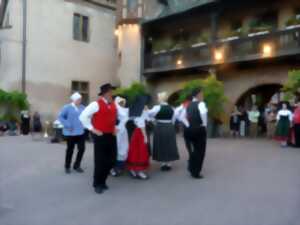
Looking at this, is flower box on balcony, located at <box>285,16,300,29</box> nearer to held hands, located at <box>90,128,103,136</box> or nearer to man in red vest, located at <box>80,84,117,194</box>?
man in red vest, located at <box>80,84,117,194</box>

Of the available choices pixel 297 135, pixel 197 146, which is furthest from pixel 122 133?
pixel 297 135

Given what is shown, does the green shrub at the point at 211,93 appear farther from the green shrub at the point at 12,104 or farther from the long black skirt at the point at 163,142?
the green shrub at the point at 12,104

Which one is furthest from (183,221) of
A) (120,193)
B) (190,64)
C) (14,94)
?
(14,94)

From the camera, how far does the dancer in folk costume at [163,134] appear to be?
855cm

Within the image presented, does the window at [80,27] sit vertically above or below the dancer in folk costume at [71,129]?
above

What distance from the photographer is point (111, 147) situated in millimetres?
6906

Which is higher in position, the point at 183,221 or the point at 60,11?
the point at 60,11

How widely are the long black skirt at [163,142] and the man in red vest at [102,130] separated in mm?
1768

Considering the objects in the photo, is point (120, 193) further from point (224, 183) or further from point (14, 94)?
point (14, 94)

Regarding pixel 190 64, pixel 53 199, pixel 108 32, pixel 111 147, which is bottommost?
pixel 53 199

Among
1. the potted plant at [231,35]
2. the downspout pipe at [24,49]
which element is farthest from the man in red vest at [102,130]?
the downspout pipe at [24,49]

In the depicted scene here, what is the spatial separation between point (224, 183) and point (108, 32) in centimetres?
2202

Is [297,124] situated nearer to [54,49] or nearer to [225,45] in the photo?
[225,45]

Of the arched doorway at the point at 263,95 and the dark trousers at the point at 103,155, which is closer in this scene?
the dark trousers at the point at 103,155
